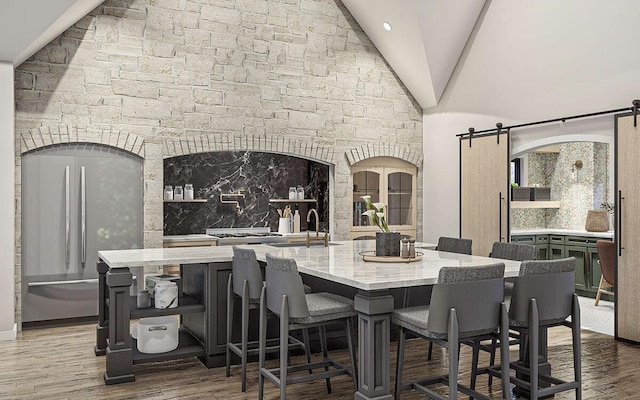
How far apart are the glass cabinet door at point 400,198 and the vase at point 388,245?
13.3 ft

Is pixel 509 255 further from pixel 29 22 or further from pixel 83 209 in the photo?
pixel 29 22

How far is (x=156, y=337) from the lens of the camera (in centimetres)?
461

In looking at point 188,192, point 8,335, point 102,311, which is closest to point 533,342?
point 102,311

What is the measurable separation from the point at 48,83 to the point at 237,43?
2.25m

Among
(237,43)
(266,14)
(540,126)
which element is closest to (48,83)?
(237,43)

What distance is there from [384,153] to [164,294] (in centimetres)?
445

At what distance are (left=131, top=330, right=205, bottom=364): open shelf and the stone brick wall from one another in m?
2.09

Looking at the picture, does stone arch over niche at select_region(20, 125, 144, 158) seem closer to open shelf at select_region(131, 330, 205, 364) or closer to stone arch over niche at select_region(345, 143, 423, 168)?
open shelf at select_region(131, 330, 205, 364)

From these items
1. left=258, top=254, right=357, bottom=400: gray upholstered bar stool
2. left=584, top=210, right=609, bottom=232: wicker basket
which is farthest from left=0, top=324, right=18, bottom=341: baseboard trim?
left=584, top=210, right=609, bottom=232: wicker basket

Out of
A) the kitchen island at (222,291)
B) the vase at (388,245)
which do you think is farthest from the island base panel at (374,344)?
the vase at (388,245)

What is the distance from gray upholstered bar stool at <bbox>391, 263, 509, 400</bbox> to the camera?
10.3 ft

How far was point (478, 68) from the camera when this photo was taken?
7500 millimetres

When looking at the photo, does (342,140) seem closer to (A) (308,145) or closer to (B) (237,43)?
(A) (308,145)

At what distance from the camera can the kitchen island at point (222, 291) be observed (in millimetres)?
3377
